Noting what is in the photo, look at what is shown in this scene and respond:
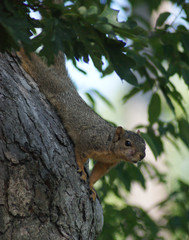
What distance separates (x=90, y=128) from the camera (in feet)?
10.7

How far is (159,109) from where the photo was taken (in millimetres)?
3312

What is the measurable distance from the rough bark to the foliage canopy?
424mm

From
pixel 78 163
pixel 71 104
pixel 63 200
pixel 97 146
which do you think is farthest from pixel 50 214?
pixel 71 104

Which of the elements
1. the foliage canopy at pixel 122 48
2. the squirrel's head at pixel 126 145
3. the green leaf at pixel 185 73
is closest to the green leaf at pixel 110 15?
the foliage canopy at pixel 122 48

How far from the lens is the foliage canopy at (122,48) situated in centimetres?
158

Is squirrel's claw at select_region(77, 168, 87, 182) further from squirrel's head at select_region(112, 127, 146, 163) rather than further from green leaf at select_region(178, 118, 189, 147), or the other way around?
green leaf at select_region(178, 118, 189, 147)

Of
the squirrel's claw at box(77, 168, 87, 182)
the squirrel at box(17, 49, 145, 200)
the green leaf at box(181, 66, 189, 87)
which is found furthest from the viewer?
the squirrel at box(17, 49, 145, 200)

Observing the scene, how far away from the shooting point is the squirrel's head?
3.21 meters

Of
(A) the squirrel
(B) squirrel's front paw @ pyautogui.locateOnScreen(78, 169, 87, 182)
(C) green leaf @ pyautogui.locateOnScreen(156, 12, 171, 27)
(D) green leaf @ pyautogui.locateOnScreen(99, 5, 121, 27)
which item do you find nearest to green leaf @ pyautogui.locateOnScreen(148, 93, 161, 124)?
(A) the squirrel

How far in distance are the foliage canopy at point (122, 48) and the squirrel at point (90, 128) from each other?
0.68 ft

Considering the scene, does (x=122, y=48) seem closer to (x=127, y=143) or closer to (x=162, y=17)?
(x=162, y=17)

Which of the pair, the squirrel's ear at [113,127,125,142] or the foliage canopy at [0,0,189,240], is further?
the squirrel's ear at [113,127,125,142]

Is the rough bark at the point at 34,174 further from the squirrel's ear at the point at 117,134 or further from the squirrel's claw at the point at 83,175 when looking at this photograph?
the squirrel's ear at the point at 117,134

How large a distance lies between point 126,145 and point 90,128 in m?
0.35
